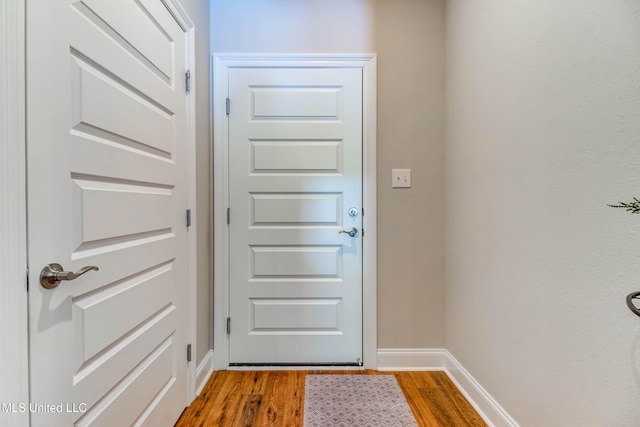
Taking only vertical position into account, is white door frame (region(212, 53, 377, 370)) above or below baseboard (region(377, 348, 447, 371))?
above

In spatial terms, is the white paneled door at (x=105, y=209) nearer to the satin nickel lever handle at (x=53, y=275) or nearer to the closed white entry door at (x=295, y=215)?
the satin nickel lever handle at (x=53, y=275)

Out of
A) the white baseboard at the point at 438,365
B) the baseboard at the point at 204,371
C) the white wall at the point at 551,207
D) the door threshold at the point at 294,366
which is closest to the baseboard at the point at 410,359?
the white baseboard at the point at 438,365

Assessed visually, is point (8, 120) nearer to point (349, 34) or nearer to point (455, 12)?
point (349, 34)

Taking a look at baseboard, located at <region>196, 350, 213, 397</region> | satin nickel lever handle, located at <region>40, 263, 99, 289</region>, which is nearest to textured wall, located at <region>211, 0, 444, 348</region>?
baseboard, located at <region>196, 350, 213, 397</region>

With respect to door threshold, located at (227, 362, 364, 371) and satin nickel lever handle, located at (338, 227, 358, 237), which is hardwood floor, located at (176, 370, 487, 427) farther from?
satin nickel lever handle, located at (338, 227, 358, 237)

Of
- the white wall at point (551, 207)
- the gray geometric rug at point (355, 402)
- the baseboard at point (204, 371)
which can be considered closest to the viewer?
the white wall at point (551, 207)

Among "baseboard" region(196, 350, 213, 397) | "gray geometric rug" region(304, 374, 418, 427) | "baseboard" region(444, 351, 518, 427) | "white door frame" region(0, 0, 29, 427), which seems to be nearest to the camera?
"white door frame" region(0, 0, 29, 427)

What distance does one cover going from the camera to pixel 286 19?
1.96m

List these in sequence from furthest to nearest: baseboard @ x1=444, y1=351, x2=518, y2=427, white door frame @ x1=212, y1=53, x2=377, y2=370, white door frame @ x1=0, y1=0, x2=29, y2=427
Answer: white door frame @ x1=212, y1=53, x2=377, y2=370, baseboard @ x1=444, y1=351, x2=518, y2=427, white door frame @ x1=0, y1=0, x2=29, y2=427

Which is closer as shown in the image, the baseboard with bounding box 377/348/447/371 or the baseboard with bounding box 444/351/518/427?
the baseboard with bounding box 444/351/518/427

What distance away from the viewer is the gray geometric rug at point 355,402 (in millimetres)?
1489

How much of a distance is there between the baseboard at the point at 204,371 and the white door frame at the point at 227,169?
0.05 m

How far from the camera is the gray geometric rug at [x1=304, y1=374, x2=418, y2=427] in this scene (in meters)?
1.49

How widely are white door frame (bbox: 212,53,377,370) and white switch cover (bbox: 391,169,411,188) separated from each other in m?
0.13
